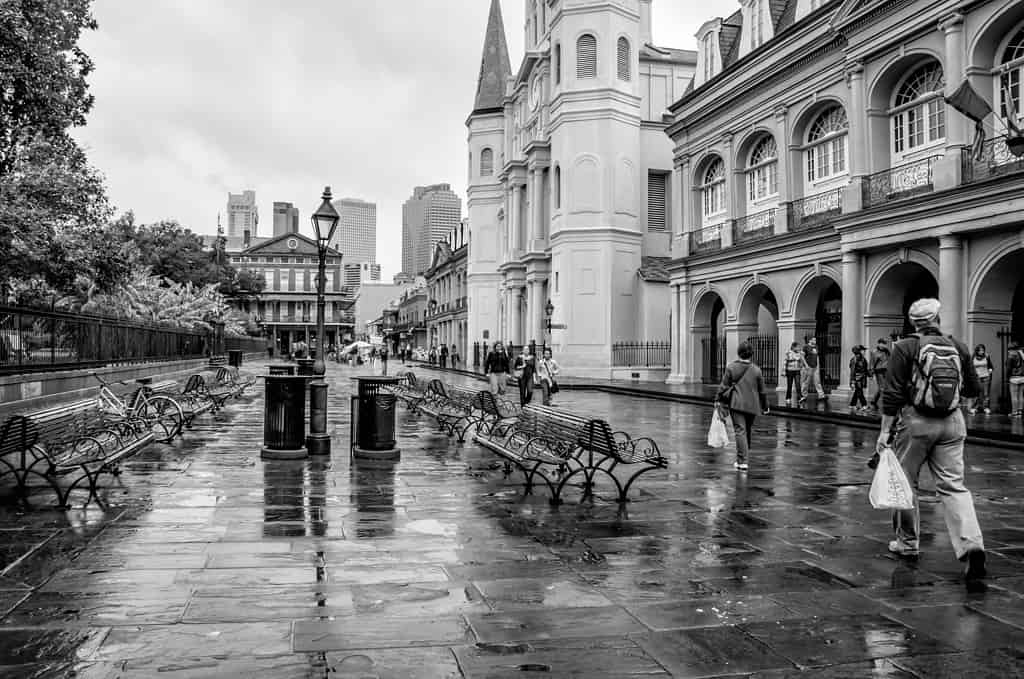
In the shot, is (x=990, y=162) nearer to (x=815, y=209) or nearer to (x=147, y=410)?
(x=815, y=209)

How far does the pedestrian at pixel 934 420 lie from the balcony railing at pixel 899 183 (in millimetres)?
16417

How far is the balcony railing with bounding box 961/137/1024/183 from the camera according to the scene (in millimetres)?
18391

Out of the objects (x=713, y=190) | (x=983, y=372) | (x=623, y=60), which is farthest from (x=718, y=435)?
(x=623, y=60)

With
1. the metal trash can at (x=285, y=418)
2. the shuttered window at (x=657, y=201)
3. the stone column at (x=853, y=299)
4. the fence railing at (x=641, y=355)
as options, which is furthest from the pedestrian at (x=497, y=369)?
the shuttered window at (x=657, y=201)

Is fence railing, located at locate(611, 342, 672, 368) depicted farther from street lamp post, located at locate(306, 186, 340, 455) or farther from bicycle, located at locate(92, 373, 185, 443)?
bicycle, located at locate(92, 373, 185, 443)

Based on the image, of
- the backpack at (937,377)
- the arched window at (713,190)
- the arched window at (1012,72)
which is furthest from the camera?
the arched window at (713,190)

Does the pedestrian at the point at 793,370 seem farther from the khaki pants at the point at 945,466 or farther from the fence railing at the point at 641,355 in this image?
the fence railing at the point at 641,355

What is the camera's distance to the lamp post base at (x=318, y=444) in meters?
11.4

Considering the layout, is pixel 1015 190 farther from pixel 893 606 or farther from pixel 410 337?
pixel 410 337

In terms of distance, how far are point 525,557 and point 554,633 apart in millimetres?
1607

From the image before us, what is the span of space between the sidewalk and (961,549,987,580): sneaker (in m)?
9.36

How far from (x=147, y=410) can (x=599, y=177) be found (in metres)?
30.3

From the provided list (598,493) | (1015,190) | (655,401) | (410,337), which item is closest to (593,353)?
(655,401)

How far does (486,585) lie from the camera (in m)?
5.37
